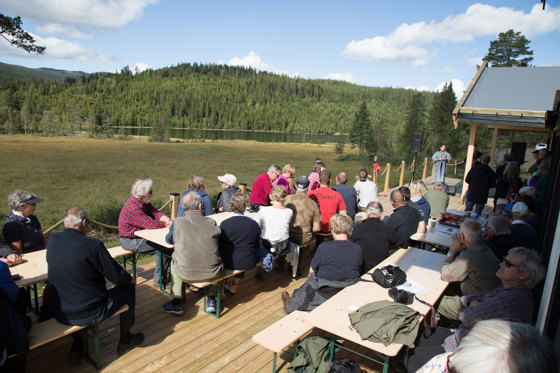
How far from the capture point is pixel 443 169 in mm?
11211

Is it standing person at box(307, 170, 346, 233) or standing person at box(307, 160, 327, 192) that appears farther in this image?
standing person at box(307, 160, 327, 192)

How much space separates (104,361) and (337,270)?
2034 mm

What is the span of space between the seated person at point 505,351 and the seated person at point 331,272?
1.82 metres

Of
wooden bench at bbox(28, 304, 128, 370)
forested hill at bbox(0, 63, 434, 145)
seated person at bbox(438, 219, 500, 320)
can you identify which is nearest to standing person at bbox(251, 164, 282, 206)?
seated person at bbox(438, 219, 500, 320)

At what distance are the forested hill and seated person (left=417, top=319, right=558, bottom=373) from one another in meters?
93.9

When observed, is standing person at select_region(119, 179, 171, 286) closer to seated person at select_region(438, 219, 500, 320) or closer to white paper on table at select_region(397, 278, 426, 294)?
white paper on table at select_region(397, 278, 426, 294)

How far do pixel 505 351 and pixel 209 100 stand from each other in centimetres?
13404

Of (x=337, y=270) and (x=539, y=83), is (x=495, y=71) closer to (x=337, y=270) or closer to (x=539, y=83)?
(x=539, y=83)

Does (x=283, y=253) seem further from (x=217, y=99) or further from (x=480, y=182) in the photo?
(x=217, y=99)

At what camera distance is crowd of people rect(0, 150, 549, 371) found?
2.39 metres

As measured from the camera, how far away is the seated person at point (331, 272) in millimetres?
2932

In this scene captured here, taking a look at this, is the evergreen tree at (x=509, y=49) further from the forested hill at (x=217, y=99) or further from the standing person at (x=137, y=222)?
the forested hill at (x=217, y=99)

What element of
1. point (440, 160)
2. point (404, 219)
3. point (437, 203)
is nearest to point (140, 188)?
point (404, 219)

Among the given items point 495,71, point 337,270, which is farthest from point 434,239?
point 495,71
